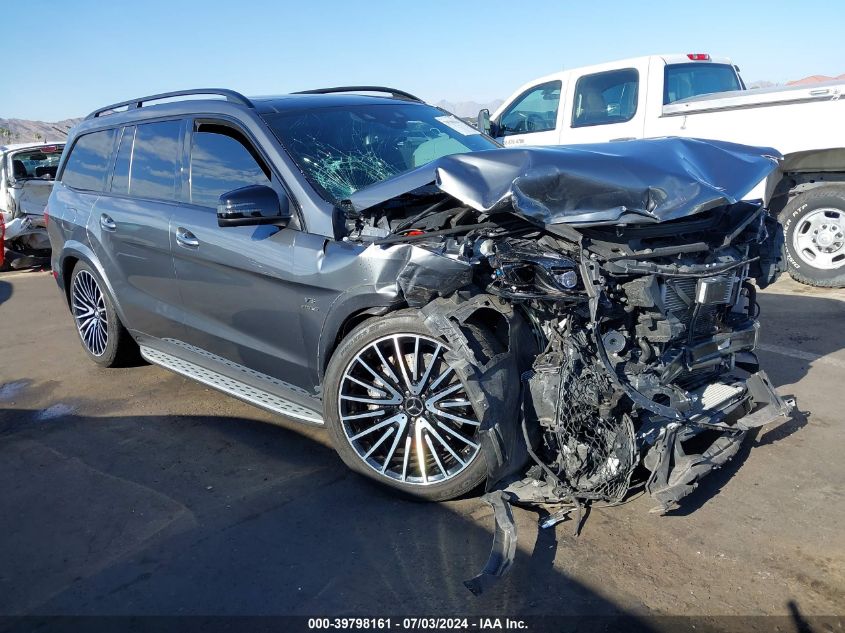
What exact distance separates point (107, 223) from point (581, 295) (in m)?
3.62

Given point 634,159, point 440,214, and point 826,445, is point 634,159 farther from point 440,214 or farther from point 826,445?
point 826,445

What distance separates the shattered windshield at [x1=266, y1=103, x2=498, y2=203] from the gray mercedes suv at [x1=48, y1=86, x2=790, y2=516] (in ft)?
0.05

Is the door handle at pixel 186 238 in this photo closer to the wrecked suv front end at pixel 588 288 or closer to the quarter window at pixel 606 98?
the wrecked suv front end at pixel 588 288

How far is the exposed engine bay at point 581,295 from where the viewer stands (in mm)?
3150

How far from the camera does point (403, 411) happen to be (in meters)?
3.51

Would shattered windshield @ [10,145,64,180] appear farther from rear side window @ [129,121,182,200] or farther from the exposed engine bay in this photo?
the exposed engine bay

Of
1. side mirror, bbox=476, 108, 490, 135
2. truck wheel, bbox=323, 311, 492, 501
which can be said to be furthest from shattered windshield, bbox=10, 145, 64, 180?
truck wheel, bbox=323, 311, 492, 501

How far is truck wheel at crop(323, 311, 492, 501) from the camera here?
11.0 ft

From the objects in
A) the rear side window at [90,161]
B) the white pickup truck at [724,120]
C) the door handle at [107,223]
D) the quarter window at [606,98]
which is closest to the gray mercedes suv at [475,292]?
the door handle at [107,223]

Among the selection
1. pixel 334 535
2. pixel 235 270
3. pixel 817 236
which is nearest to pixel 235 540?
pixel 334 535

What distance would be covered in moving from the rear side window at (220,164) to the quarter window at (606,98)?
5.54m

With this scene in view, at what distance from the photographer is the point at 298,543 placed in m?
3.25

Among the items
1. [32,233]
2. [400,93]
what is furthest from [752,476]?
[32,233]

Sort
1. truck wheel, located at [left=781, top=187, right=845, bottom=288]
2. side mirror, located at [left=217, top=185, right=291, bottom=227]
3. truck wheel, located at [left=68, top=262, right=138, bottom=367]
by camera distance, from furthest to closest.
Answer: truck wheel, located at [left=781, top=187, right=845, bottom=288], truck wheel, located at [left=68, top=262, right=138, bottom=367], side mirror, located at [left=217, top=185, right=291, bottom=227]
